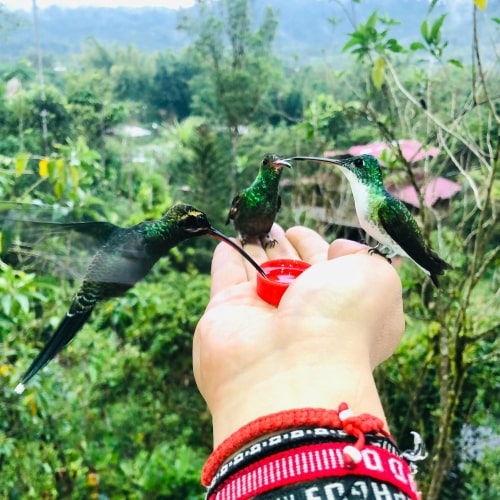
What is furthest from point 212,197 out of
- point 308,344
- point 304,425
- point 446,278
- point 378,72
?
point 304,425

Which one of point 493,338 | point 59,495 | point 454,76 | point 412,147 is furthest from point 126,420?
point 454,76

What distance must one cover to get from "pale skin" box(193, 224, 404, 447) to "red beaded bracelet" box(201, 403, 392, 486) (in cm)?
4

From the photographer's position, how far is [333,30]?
2025mm

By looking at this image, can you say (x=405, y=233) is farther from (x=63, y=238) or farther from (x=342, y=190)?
(x=342, y=190)

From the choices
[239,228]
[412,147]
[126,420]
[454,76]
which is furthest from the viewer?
[126,420]

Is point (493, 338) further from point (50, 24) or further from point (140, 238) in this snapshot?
point (50, 24)

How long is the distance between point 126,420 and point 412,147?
198 centimetres

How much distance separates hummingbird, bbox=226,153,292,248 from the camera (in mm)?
909

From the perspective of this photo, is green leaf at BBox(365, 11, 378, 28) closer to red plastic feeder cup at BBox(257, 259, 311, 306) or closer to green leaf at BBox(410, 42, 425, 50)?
green leaf at BBox(410, 42, 425, 50)

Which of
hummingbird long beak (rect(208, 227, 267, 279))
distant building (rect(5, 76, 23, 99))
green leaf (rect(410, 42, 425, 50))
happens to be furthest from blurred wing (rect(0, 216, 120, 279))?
distant building (rect(5, 76, 23, 99))

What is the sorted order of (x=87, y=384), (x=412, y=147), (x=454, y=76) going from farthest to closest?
1. (x=87, y=384)
2. (x=454, y=76)
3. (x=412, y=147)

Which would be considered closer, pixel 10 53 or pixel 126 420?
pixel 10 53

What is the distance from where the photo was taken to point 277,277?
2.80 feet

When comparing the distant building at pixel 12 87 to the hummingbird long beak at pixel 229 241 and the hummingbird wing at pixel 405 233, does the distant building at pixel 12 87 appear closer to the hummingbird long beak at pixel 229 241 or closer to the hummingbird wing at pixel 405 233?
the hummingbird long beak at pixel 229 241
